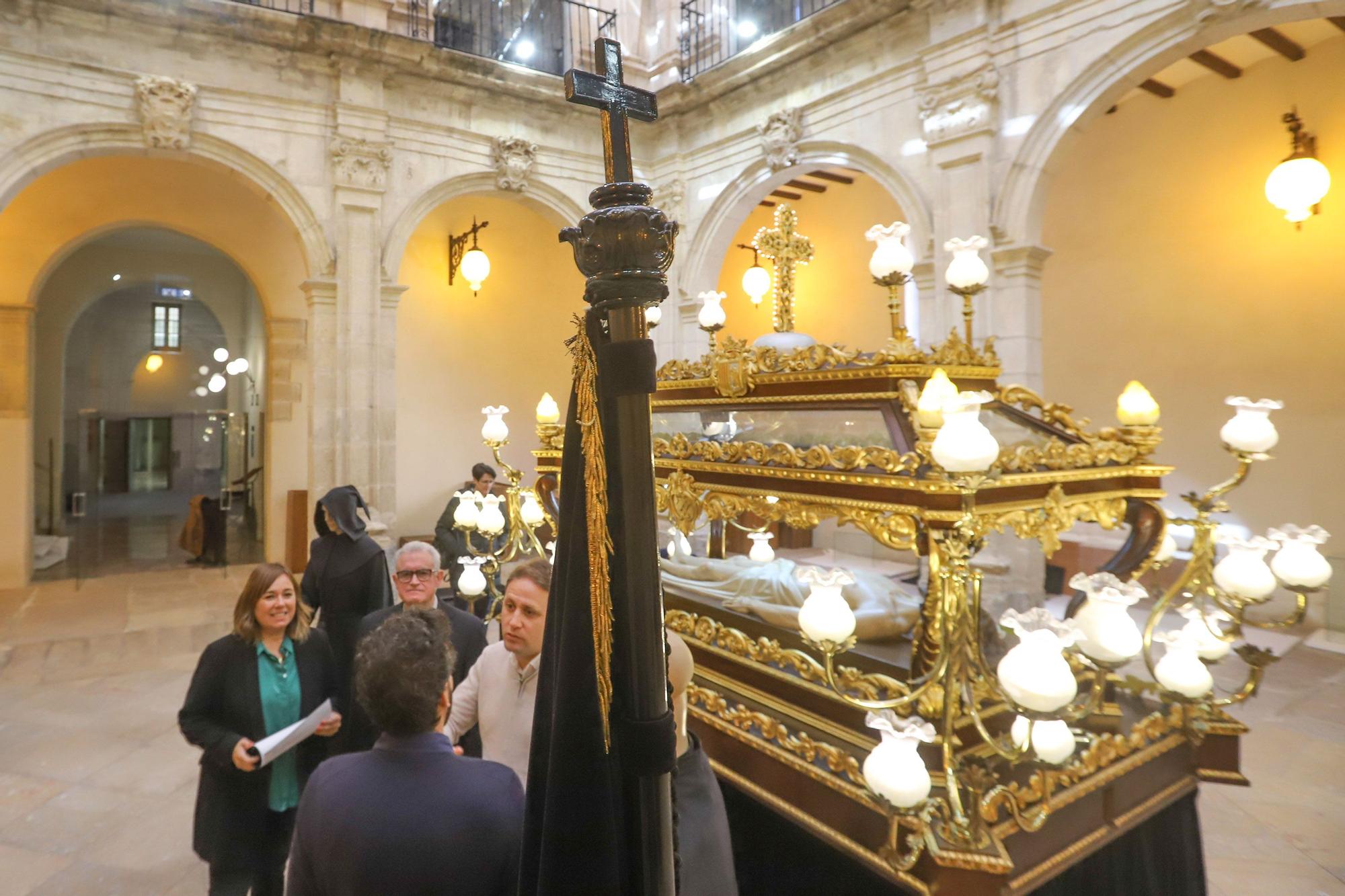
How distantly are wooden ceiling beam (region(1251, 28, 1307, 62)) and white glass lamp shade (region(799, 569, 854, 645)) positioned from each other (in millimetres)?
6621

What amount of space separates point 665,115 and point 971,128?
393 centimetres

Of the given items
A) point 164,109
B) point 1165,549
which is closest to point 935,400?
point 1165,549

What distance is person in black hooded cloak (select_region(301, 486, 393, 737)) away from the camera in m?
3.16

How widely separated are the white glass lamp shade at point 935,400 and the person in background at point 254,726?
6.55ft

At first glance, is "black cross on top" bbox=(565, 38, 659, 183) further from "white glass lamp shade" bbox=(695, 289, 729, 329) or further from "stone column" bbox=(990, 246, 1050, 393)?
"stone column" bbox=(990, 246, 1050, 393)

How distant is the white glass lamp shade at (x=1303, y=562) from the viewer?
2.40 meters

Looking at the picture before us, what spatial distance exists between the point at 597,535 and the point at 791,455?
179 centimetres

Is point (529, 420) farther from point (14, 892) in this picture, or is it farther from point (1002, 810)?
point (1002, 810)

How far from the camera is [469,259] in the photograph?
896 cm

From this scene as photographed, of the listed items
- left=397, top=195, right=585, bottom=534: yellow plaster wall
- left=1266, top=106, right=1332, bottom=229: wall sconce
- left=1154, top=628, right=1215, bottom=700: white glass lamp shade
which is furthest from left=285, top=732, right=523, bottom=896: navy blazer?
left=397, top=195, right=585, bottom=534: yellow plaster wall

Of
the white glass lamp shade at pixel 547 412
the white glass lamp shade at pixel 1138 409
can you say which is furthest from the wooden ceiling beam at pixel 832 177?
the white glass lamp shade at pixel 1138 409

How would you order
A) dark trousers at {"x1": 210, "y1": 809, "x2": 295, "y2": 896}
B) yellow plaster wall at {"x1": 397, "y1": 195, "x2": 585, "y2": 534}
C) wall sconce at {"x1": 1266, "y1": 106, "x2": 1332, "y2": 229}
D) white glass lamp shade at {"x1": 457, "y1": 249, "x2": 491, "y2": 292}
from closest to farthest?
dark trousers at {"x1": 210, "y1": 809, "x2": 295, "y2": 896}
wall sconce at {"x1": 1266, "y1": 106, "x2": 1332, "y2": 229}
white glass lamp shade at {"x1": 457, "y1": 249, "x2": 491, "y2": 292}
yellow plaster wall at {"x1": 397, "y1": 195, "x2": 585, "y2": 534}

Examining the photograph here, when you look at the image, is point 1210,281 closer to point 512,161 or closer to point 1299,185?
point 1299,185

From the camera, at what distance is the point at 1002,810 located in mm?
2209
